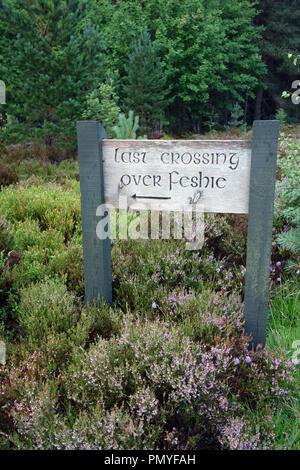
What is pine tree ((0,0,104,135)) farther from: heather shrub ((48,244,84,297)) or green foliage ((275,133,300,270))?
heather shrub ((48,244,84,297))

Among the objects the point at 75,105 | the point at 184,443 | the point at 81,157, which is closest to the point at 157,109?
the point at 75,105

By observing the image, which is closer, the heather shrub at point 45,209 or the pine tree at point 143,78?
the heather shrub at point 45,209

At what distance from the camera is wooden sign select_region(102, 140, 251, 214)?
246cm

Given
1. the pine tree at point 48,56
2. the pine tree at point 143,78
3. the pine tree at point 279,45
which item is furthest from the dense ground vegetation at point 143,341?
the pine tree at point 279,45

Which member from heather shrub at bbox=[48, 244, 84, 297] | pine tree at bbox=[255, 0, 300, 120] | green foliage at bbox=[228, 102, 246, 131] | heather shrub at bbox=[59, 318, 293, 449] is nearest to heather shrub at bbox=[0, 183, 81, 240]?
heather shrub at bbox=[48, 244, 84, 297]

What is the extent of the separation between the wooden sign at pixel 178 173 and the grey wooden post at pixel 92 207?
2.9 inches

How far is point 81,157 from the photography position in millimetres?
2674

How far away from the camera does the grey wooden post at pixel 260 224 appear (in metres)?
2.34

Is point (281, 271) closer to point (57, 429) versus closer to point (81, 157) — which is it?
point (81, 157)

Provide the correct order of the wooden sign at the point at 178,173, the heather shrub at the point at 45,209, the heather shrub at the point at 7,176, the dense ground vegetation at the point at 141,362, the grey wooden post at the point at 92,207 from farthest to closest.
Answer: the heather shrub at the point at 7,176 < the heather shrub at the point at 45,209 < the grey wooden post at the point at 92,207 < the wooden sign at the point at 178,173 < the dense ground vegetation at the point at 141,362

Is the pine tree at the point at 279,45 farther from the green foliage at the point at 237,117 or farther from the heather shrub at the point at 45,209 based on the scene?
the heather shrub at the point at 45,209

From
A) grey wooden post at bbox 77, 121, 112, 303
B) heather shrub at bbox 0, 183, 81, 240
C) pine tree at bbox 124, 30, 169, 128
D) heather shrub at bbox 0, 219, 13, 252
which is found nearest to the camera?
grey wooden post at bbox 77, 121, 112, 303

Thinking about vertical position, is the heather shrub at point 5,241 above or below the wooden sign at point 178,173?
below

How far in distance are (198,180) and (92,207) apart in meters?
0.79
